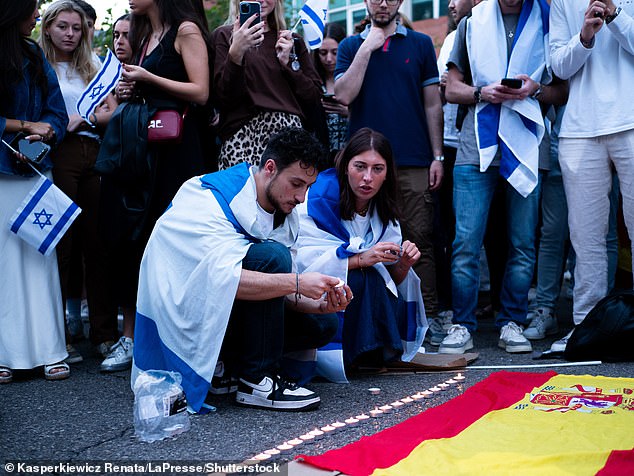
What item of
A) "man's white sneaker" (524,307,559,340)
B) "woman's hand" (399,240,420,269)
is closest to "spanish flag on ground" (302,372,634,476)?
"woman's hand" (399,240,420,269)

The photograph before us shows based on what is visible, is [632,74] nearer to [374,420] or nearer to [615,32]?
[615,32]

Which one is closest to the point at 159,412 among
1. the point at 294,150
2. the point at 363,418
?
the point at 363,418

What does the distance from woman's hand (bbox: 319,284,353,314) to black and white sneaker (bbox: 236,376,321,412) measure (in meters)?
0.35

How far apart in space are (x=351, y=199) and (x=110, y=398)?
4.71 ft

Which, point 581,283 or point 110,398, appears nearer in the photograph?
point 110,398

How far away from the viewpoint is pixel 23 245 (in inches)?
146

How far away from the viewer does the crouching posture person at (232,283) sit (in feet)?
9.77

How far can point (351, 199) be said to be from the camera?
3816 millimetres

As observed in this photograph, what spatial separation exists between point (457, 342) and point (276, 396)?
1368 mm

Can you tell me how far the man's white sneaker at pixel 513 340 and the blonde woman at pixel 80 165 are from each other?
6.81ft

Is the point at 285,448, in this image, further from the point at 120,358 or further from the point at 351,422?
the point at 120,358

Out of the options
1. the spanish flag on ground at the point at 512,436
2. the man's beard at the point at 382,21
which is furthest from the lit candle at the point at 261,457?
the man's beard at the point at 382,21

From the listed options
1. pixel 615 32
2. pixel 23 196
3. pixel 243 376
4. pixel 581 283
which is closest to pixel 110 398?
pixel 243 376

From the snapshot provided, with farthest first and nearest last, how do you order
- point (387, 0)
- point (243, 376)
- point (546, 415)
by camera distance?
point (387, 0)
point (243, 376)
point (546, 415)
